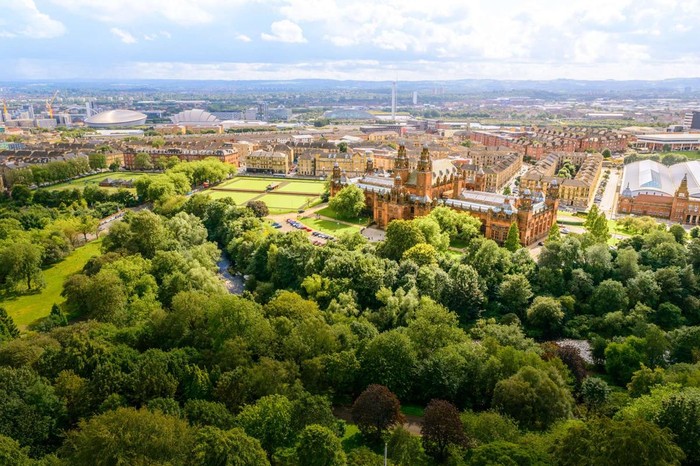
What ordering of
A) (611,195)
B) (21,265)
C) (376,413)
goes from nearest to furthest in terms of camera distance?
(376,413) < (21,265) < (611,195)

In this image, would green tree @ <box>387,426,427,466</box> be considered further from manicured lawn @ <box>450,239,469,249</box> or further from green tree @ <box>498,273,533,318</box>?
manicured lawn @ <box>450,239,469,249</box>

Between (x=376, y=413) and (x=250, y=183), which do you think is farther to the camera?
(x=250, y=183)

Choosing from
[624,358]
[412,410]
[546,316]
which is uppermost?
[624,358]

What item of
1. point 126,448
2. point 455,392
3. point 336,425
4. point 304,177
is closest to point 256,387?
point 336,425

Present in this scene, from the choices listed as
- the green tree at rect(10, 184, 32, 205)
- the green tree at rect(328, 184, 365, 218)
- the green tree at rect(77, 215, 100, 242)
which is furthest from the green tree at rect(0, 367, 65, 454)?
the green tree at rect(10, 184, 32, 205)

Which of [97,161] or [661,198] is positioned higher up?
[97,161]

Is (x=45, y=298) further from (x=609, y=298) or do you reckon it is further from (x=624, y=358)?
(x=609, y=298)

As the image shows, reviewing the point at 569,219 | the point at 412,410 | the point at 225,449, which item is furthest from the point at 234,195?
the point at 225,449

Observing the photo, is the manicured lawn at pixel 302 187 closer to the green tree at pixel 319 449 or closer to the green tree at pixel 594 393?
the green tree at pixel 594 393
